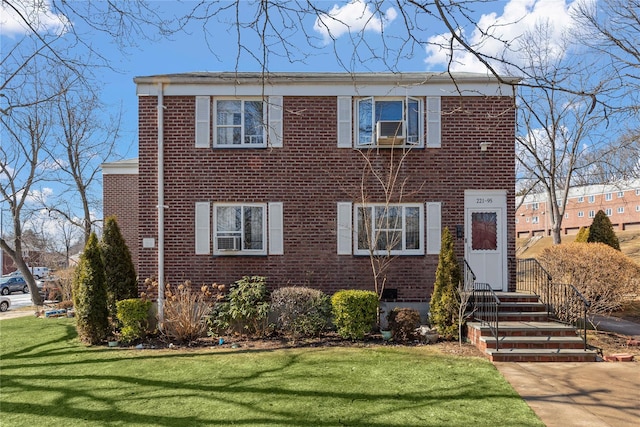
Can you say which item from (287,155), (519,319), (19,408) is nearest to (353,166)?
(287,155)

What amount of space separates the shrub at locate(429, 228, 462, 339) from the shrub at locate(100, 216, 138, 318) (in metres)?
7.14

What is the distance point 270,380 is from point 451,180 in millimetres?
6885

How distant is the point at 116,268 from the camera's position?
10992 millimetres

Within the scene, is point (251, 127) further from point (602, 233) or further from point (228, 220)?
point (602, 233)

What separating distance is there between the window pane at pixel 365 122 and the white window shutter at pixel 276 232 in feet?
9.06

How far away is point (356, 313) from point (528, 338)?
3.38 m

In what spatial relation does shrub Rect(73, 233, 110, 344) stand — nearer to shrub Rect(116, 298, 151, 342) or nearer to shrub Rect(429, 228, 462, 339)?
shrub Rect(116, 298, 151, 342)

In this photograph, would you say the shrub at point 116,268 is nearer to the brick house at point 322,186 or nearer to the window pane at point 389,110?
the brick house at point 322,186

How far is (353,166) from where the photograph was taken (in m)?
11.6

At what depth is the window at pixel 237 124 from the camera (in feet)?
38.4

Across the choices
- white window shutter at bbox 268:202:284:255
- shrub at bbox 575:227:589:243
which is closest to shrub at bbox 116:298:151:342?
white window shutter at bbox 268:202:284:255

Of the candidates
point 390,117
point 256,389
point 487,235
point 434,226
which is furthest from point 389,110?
point 256,389

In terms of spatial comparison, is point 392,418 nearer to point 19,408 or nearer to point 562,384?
point 562,384

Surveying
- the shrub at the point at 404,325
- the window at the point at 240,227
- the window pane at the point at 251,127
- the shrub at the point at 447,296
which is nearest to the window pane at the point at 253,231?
the window at the point at 240,227
